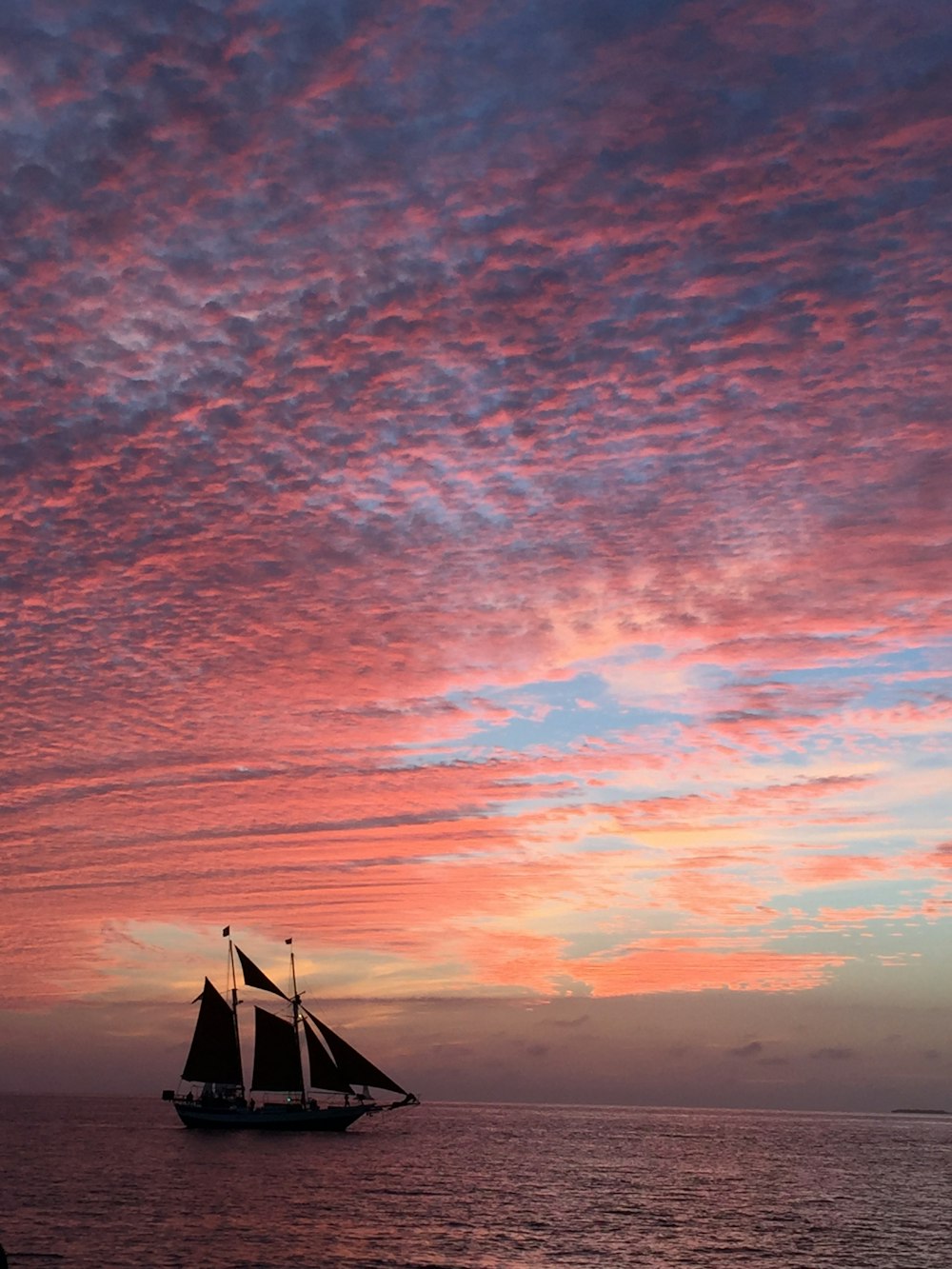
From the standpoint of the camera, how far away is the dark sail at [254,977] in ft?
508

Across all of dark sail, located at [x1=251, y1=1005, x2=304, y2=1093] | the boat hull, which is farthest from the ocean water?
dark sail, located at [x1=251, y1=1005, x2=304, y2=1093]

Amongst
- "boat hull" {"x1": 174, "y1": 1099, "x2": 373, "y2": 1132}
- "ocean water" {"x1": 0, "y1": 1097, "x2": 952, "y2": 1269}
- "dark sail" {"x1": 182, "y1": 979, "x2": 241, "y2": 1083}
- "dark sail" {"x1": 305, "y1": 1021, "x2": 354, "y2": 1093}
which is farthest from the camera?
"boat hull" {"x1": 174, "y1": 1099, "x2": 373, "y2": 1132}

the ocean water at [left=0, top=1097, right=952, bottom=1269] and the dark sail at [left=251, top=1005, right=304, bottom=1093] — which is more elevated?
the dark sail at [left=251, top=1005, right=304, bottom=1093]

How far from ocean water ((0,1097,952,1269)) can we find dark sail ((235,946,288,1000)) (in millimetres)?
18034

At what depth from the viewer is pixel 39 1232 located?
69375 millimetres

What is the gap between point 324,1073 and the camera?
151250mm

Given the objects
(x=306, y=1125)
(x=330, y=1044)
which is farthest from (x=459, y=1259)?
(x=306, y=1125)

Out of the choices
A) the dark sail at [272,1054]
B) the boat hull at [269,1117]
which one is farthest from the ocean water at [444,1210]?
the dark sail at [272,1054]

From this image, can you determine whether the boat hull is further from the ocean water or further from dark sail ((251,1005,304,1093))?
dark sail ((251,1005,304,1093))

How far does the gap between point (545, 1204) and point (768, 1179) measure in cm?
4231

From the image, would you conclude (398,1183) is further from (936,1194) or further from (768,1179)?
(936,1194)

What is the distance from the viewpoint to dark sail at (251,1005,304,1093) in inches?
5768

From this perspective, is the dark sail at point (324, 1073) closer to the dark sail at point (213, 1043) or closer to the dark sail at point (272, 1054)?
the dark sail at point (272, 1054)

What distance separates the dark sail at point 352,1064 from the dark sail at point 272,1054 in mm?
4856
